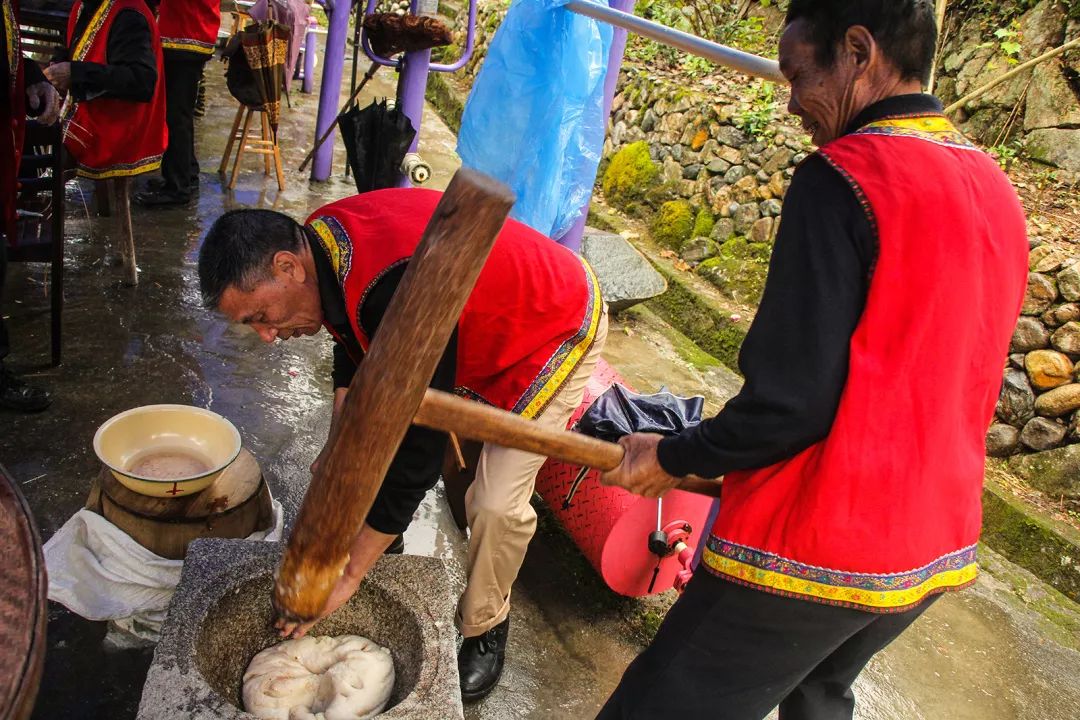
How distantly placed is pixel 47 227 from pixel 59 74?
0.89 meters

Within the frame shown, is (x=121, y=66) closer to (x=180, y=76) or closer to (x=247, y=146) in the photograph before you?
(x=180, y=76)

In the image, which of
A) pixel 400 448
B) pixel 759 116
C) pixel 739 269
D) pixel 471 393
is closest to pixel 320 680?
pixel 400 448

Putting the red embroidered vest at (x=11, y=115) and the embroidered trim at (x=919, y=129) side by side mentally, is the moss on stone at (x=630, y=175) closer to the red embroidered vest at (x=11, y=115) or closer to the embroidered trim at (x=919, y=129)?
the red embroidered vest at (x=11, y=115)

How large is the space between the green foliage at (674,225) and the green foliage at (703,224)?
73mm

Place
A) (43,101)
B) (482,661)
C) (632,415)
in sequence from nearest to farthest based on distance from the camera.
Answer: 1. (482,661)
2. (632,415)
3. (43,101)

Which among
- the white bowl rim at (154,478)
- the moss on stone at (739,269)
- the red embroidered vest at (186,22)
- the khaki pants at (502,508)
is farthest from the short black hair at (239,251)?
the moss on stone at (739,269)

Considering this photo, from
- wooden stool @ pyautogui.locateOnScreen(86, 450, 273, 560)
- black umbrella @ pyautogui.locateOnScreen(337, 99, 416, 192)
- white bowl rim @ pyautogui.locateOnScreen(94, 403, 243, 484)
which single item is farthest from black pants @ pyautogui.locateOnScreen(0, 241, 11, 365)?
black umbrella @ pyautogui.locateOnScreen(337, 99, 416, 192)

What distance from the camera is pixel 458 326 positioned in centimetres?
216

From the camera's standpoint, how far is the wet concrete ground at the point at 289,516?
2818 millimetres

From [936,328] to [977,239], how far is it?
18cm

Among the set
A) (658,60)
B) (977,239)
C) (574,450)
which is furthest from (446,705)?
(658,60)

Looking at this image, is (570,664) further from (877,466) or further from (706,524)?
(877,466)

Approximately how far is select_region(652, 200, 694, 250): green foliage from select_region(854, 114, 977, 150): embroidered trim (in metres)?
6.22

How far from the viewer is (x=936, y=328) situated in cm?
138
